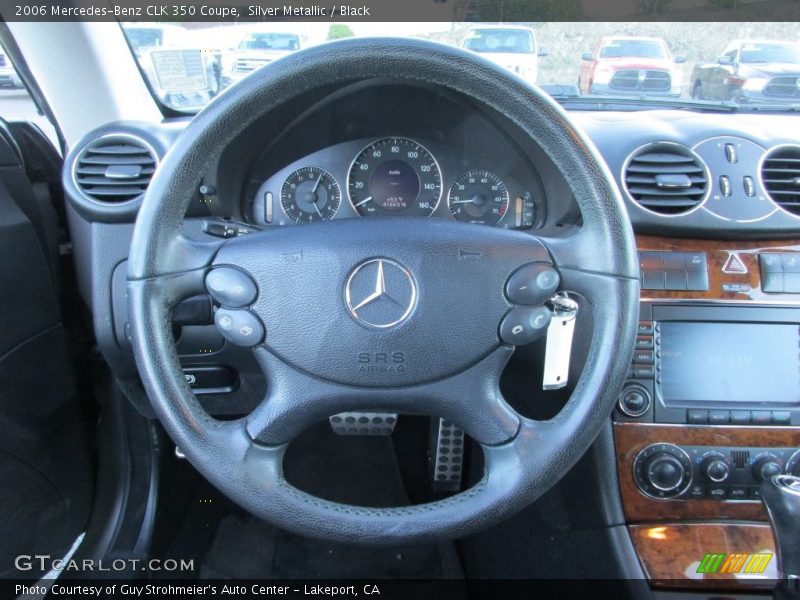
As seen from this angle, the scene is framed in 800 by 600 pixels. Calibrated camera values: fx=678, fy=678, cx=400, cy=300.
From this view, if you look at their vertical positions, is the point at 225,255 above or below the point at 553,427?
above

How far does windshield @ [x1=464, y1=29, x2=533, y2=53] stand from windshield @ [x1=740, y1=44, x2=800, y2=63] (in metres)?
0.69

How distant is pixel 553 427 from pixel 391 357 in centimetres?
30

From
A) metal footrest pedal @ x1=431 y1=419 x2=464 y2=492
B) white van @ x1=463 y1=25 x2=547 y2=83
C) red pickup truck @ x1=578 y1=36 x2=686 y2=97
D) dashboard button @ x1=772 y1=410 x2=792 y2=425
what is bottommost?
metal footrest pedal @ x1=431 y1=419 x2=464 y2=492

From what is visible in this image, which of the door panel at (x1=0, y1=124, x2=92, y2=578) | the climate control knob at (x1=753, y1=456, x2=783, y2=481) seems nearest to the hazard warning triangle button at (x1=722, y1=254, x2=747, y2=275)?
the climate control knob at (x1=753, y1=456, x2=783, y2=481)

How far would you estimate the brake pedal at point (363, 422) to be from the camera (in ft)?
6.17

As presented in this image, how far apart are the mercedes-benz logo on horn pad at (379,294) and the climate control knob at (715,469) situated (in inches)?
35.8

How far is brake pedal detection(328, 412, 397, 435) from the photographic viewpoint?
1.88 meters

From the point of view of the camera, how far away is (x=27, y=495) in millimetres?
1850

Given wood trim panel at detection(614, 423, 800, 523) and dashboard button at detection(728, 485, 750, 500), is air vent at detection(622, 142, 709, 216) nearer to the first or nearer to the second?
wood trim panel at detection(614, 423, 800, 523)

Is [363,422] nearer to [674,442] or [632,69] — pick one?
[674,442]

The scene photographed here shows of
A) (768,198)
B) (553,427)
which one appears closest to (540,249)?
(553,427)

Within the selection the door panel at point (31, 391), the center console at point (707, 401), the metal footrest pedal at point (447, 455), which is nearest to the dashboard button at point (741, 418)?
the center console at point (707, 401)

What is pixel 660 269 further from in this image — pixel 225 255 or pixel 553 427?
pixel 225 255

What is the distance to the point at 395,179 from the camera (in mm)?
1689
